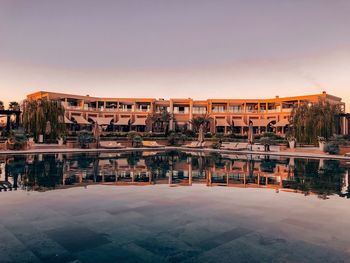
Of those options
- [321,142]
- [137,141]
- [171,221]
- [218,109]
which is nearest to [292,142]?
[321,142]

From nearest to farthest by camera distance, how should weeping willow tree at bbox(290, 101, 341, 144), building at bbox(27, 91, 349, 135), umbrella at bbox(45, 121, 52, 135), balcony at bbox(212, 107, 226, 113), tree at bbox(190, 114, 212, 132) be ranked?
weeping willow tree at bbox(290, 101, 341, 144) < umbrella at bbox(45, 121, 52, 135) < tree at bbox(190, 114, 212, 132) < building at bbox(27, 91, 349, 135) < balcony at bbox(212, 107, 226, 113)

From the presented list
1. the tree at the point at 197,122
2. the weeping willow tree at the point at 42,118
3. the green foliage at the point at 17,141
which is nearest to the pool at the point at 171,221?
the green foliage at the point at 17,141

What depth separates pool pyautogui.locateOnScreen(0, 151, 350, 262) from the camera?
4543 millimetres

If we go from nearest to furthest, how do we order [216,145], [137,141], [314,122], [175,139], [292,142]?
[314,122], [292,142], [216,145], [137,141], [175,139]

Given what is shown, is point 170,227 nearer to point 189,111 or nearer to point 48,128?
point 48,128

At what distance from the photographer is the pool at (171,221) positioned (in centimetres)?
454

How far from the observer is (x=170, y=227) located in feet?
19.2

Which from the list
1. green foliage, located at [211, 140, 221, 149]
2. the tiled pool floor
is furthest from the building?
the tiled pool floor

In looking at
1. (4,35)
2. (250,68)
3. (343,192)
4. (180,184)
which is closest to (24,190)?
(180,184)

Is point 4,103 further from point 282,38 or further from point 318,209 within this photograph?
point 318,209

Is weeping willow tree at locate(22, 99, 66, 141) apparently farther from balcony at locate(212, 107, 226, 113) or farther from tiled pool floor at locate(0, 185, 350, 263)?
balcony at locate(212, 107, 226, 113)

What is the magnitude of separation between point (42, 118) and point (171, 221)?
2975cm

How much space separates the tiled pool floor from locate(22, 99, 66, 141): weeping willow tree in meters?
25.1

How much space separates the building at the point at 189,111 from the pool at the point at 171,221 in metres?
44.6
